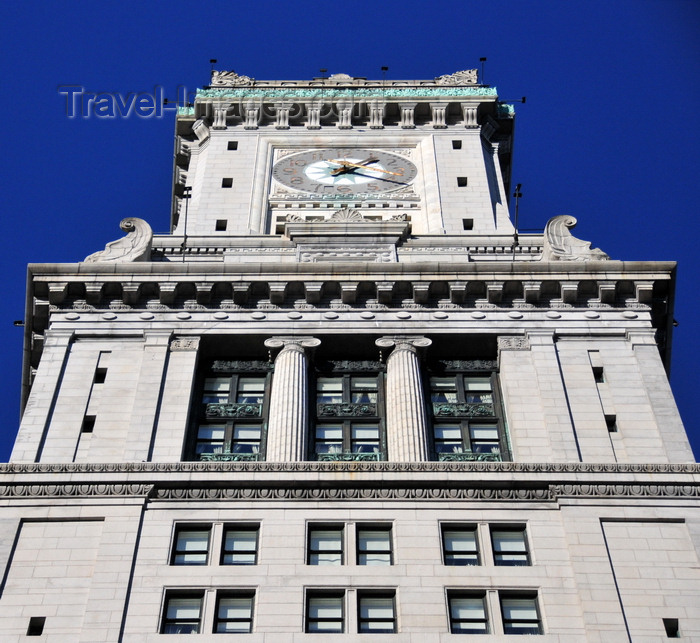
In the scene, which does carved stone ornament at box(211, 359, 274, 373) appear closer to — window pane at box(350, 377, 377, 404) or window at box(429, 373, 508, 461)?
window pane at box(350, 377, 377, 404)

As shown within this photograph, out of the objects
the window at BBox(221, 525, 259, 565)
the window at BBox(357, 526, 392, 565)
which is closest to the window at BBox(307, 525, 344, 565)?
the window at BBox(357, 526, 392, 565)

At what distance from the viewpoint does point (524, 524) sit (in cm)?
4284

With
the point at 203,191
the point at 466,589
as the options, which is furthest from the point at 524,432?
the point at 203,191

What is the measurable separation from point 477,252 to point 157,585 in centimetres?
2346

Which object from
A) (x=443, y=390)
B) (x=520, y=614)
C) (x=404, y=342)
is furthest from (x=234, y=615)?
(x=404, y=342)

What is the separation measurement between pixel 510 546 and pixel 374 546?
3.72m

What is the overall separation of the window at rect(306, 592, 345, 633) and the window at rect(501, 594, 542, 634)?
4.24 m

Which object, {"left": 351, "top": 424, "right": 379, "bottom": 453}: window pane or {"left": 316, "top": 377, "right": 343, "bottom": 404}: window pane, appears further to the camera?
{"left": 316, "top": 377, "right": 343, "bottom": 404}: window pane

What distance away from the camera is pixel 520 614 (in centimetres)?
4034

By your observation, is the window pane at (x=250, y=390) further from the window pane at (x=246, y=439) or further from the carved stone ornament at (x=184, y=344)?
the carved stone ornament at (x=184, y=344)

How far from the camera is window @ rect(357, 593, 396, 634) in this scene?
39.8 metres

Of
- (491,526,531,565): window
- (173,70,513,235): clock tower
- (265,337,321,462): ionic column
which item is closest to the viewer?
(491,526,531,565): window

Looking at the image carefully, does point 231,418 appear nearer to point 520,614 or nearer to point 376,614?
point 376,614

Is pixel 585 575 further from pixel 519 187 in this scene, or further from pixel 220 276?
pixel 519 187
